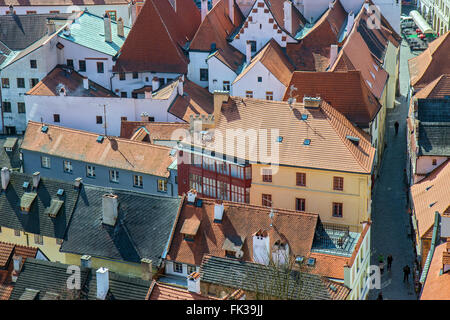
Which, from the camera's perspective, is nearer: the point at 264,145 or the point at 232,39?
the point at 264,145

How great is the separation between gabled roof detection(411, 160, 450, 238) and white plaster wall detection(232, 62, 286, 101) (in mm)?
17934

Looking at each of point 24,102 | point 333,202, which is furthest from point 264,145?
point 24,102

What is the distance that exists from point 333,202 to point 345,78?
45.0ft

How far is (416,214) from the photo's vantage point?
5712 cm

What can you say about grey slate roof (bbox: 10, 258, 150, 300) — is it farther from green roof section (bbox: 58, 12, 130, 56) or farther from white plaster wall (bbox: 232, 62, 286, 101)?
green roof section (bbox: 58, 12, 130, 56)

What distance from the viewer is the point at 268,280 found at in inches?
1741

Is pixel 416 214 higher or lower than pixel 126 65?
lower

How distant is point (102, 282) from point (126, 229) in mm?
9571

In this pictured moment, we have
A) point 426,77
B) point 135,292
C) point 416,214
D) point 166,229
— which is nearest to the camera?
point 135,292

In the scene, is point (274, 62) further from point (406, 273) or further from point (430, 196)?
point (406, 273)

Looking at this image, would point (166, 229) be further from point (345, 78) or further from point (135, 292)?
point (345, 78)

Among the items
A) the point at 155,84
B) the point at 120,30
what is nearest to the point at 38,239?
the point at 155,84

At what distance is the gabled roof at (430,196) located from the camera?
54.1 meters

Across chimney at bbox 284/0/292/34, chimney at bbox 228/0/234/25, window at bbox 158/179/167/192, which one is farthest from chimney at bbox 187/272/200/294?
chimney at bbox 228/0/234/25
